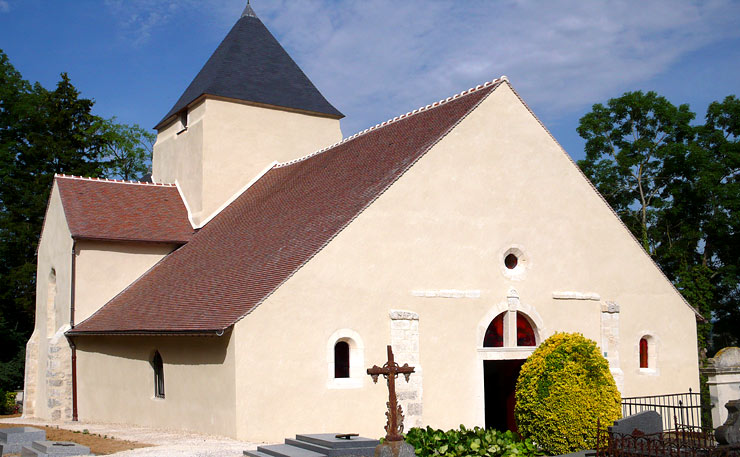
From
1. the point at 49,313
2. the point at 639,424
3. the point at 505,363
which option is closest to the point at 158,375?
the point at 49,313

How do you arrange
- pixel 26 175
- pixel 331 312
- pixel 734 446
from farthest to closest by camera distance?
pixel 26 175
pixel 331 312
pixel 734 446

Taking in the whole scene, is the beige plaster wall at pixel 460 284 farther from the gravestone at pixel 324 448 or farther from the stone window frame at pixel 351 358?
the gravestone at pixel 324 448

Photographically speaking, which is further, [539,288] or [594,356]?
[539,288]

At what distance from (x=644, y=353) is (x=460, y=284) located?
614cm

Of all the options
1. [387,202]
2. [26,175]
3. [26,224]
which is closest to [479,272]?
[387,202]

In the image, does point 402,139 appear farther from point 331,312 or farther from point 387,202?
point 331,312

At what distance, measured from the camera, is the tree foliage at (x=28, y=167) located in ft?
108

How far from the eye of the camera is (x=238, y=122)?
25016 millimetres

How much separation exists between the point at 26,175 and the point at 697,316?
95.1 ft

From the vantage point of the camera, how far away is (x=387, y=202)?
16141 millimetres

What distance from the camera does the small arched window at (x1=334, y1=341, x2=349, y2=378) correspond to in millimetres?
15656

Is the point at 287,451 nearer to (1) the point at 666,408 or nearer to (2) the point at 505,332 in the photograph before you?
(2) the point at 505,332

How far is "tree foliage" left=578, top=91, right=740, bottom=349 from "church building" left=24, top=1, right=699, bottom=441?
46.8 ft

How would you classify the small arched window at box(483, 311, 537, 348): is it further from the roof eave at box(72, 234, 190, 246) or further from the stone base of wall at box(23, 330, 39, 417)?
the stone base of wall at box(23, 330, 39, 417)
